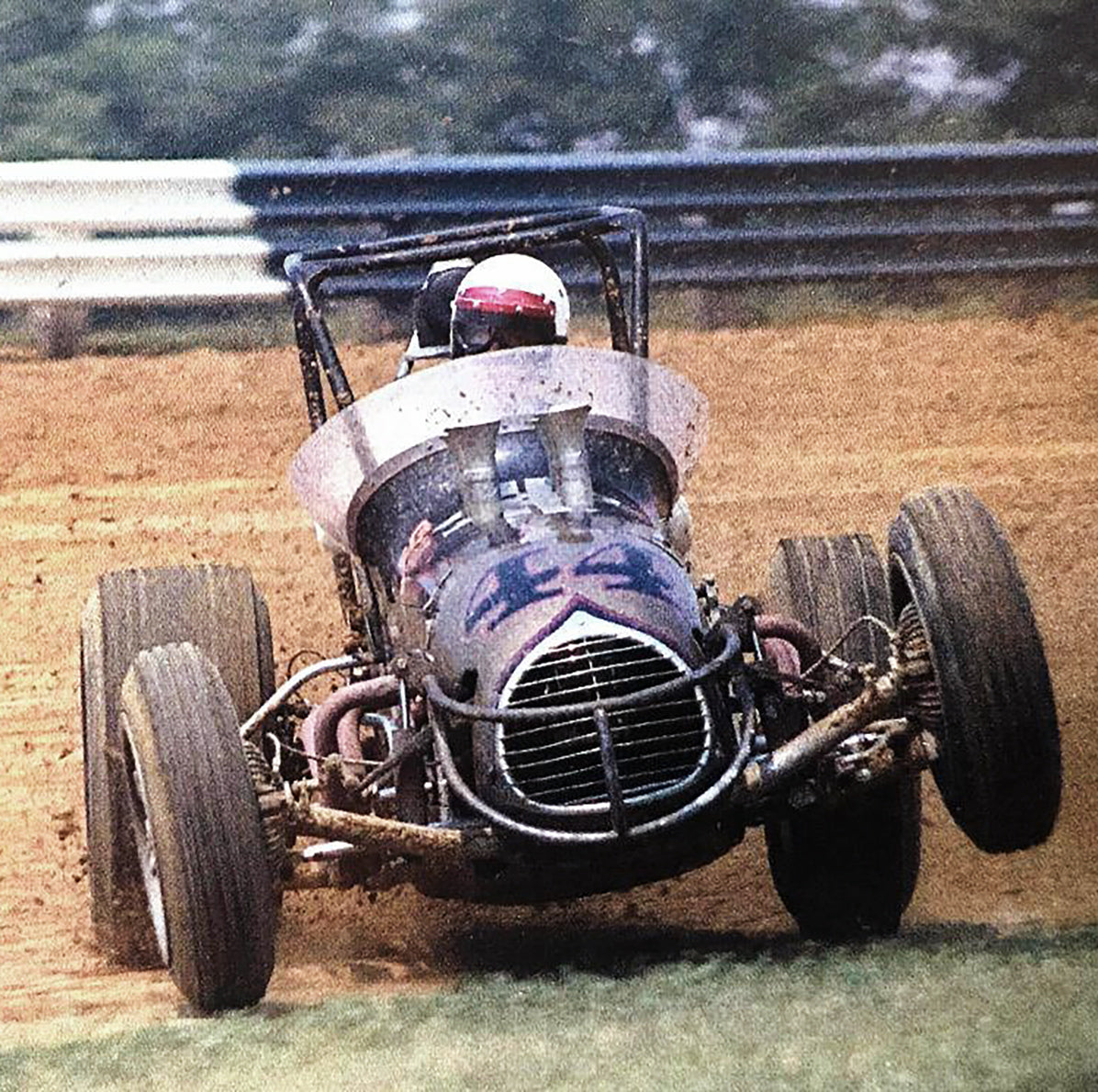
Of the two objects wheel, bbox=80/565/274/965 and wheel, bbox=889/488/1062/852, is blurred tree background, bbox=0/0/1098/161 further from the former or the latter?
wheel, bbox=889/488/1062/852

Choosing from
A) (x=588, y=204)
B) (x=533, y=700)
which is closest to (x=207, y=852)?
(x=533, y=700)

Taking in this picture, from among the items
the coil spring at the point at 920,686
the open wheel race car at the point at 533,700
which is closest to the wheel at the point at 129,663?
the open wheel race car at the point at 533,700

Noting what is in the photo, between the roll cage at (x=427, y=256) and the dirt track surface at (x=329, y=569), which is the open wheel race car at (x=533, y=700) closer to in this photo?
the roll cage at (x=427, y=256)

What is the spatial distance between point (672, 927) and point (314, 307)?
1.68 metres

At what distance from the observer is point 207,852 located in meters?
3.97

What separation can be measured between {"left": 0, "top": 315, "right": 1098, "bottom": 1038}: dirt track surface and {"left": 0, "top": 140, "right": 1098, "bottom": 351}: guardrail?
1.14ft

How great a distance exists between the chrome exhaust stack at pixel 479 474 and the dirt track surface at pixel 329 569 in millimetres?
949

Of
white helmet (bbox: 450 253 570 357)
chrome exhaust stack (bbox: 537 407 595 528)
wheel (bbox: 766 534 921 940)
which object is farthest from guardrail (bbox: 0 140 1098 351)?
wheel (bbox: 766 534 921 940)

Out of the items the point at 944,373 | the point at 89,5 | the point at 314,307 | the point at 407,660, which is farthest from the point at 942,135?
the point at 407,660

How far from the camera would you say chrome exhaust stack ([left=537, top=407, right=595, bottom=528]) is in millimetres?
4707

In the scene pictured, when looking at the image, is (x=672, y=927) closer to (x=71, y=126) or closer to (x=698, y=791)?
(x=698, y=791)

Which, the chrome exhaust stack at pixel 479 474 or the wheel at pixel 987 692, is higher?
the chrome exhaust stack at pixel 479 474

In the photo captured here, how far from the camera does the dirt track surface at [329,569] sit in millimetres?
5191

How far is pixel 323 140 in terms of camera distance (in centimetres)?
1037
